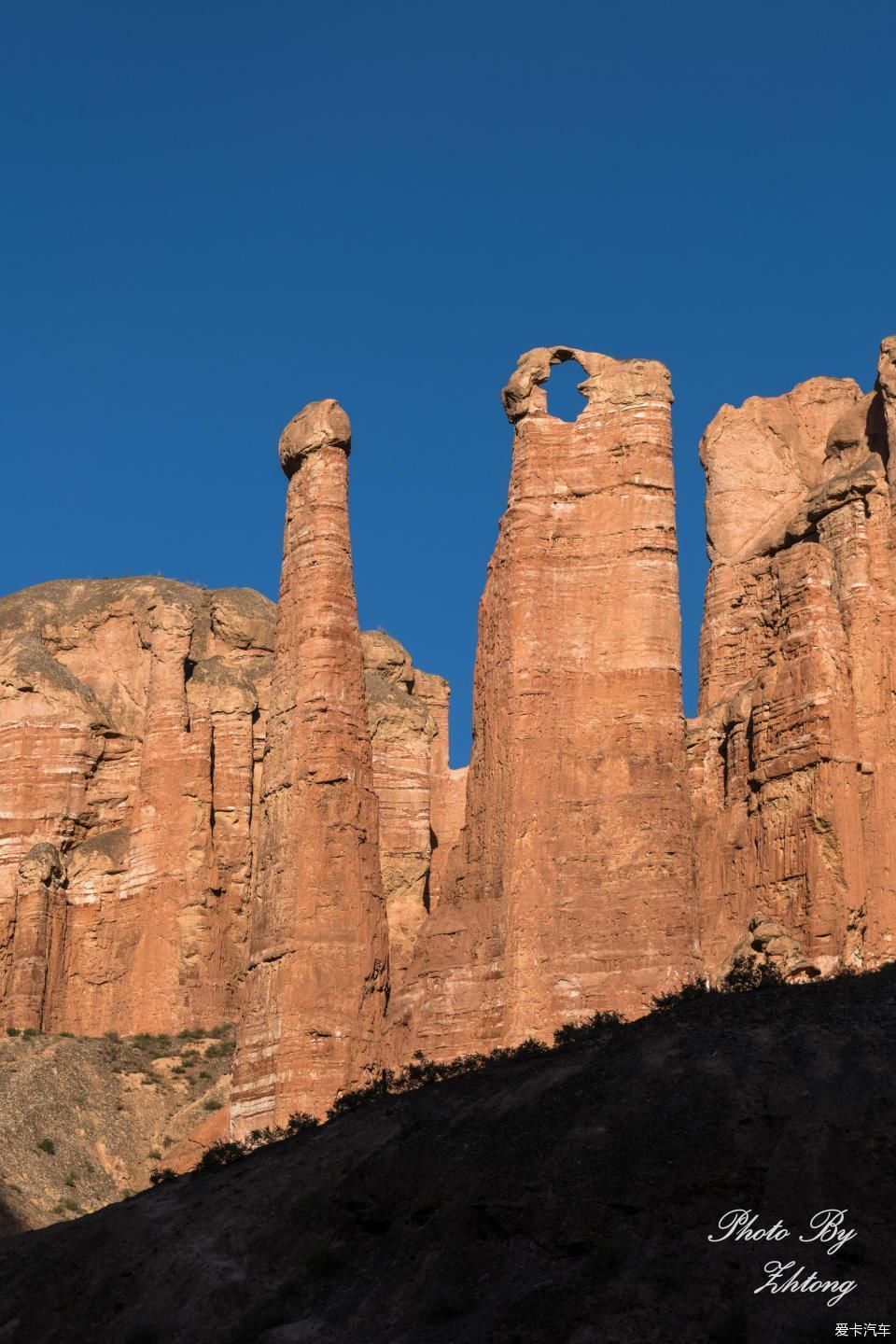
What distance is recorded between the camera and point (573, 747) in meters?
43.4

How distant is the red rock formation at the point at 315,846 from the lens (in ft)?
145

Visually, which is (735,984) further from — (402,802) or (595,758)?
(402,802)

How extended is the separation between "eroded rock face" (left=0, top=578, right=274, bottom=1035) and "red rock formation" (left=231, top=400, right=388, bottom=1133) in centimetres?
1219

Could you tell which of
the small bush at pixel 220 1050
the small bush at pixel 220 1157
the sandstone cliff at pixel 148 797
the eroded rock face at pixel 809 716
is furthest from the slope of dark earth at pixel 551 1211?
the sandstone cliff at pixel 148 797

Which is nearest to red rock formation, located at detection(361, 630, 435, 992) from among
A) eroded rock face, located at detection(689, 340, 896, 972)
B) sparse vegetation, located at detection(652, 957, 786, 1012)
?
eroded rock face, located at detection(689, 340, 896, 972)

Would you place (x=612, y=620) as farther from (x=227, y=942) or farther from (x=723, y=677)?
(x=227, y=942)

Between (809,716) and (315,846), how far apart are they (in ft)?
31.0

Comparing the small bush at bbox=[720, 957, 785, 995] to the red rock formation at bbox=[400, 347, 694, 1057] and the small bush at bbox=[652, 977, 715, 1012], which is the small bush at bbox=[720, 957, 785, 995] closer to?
the small bush at bbox=[652, 977, 715, 1012]

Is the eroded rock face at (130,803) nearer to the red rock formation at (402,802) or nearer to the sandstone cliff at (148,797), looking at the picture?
the sandstone cliff at (148,797)

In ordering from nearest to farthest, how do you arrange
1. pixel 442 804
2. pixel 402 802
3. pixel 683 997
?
pixel 683 997
pixel 402 802
pixel 442 804

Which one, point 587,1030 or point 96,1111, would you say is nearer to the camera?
point 587,1030

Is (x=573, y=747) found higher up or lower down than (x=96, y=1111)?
higher up

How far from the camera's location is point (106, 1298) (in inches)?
1268

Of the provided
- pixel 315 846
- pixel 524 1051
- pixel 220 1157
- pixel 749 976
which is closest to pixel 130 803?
pixel 315 846
